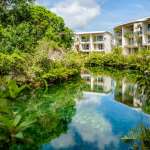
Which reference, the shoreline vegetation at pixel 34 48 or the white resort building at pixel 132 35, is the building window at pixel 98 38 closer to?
the white resort building at pixel 132 35

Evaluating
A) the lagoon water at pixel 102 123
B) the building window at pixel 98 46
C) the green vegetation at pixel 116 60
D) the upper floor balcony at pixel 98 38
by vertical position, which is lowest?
the lagoon water at pixel 102 123

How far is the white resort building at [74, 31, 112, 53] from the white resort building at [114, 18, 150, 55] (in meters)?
5.45

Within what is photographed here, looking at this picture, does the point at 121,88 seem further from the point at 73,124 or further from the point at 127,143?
the point at 127,143

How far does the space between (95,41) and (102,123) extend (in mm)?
65508

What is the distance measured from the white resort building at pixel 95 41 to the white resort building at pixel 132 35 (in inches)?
215

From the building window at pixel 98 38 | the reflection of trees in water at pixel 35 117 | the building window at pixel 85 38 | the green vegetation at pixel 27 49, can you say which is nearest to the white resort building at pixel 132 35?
the building window at pixel 98 38

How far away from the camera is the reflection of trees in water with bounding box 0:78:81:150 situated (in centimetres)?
771

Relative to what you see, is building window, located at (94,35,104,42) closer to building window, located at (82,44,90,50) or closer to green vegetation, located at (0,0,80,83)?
building window, located at (82,44,90,50)

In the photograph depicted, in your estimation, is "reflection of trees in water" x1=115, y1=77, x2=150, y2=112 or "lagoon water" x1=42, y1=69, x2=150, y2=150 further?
"lagoon water" x1=42, y1=69, x2=150, y2=150

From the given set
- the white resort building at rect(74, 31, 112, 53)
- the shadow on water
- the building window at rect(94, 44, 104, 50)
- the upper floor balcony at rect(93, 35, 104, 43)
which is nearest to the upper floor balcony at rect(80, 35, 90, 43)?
the white resort building at rect(74, 31, 112, 53)

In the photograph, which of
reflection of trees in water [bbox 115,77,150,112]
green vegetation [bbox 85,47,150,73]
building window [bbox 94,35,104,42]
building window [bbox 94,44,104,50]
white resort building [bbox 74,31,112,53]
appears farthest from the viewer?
building window [bbox 94,44,104,50]

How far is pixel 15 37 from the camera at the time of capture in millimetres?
29172

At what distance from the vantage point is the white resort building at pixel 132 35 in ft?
195

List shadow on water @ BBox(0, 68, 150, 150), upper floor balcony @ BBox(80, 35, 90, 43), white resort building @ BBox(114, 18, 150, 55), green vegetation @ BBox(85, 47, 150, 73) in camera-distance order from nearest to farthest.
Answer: shadow on water @ BBox(0, 68, 150, 150) < green vegetation @ BBox(85, 47, 150, 73) < white resort building @ BBox(114, 18, 150, 55) < upper floor balcony @ BBox(80, 35, 90, 43)
